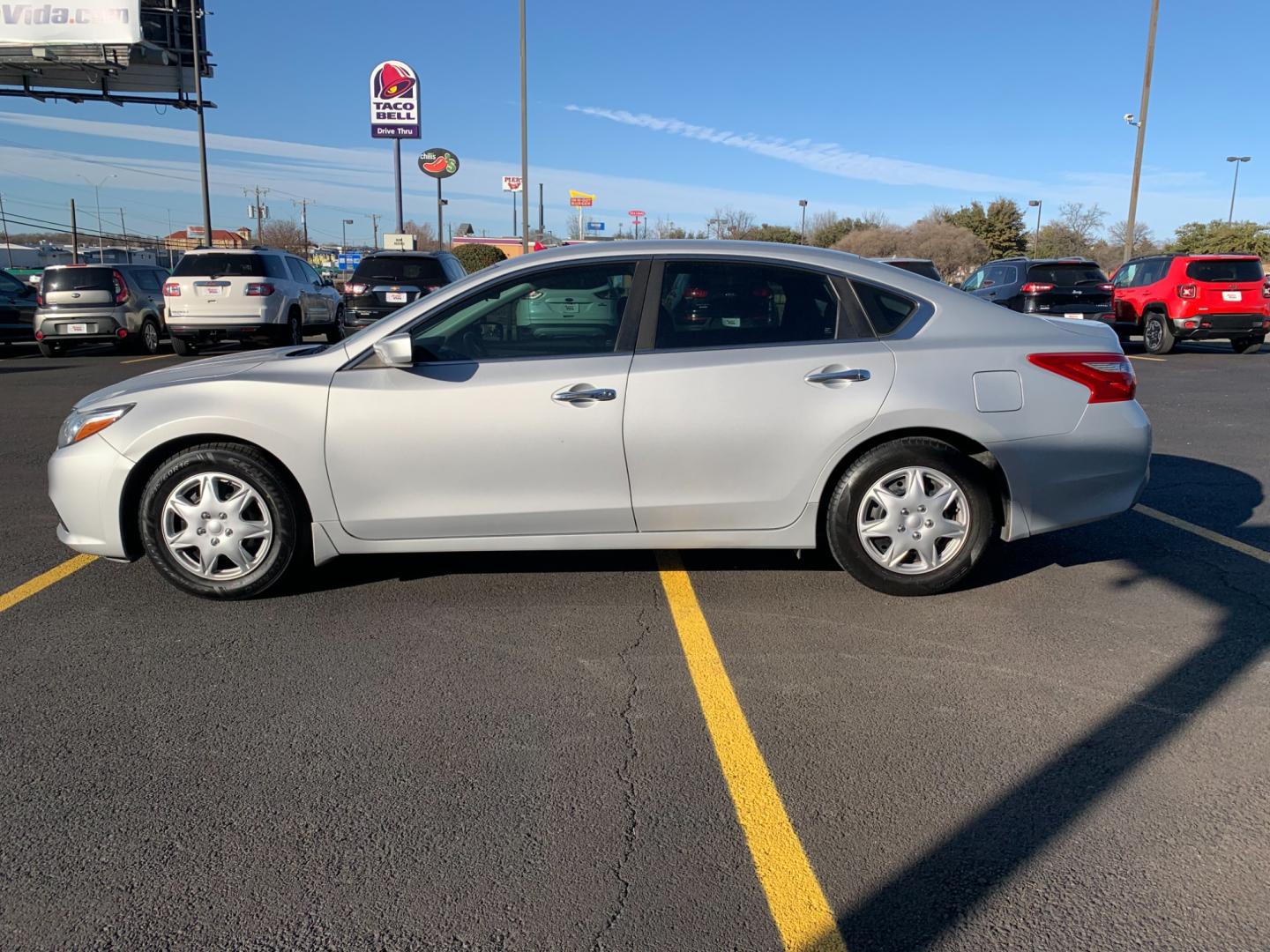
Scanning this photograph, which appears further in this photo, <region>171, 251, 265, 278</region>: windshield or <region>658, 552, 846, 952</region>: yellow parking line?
<region>171, 251, 265, 278</region>: windshield

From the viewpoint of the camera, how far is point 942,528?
4520mm

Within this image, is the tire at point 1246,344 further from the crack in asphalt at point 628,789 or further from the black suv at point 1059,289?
the crack in asphalt at point 628,789

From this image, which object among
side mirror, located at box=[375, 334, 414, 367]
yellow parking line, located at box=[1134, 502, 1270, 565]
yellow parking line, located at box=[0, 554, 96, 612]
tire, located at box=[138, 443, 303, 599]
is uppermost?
side mirror, located at box=[375, 334, 414, 367]

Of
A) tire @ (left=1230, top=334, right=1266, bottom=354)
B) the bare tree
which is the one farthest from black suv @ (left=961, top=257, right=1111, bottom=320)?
the bare tree

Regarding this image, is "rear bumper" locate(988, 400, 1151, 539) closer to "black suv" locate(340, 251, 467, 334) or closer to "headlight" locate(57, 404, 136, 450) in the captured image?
"headlight" locate(57, 404, 136, 450)

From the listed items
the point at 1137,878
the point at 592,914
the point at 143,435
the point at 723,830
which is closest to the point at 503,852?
the point at 592,914

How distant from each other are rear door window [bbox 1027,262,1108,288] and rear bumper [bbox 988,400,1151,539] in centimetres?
1381

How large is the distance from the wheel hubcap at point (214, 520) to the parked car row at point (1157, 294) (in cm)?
1416

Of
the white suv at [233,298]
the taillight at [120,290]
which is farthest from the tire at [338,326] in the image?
the taillight at [120,290]

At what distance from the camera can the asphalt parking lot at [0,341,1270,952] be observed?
96.5 inches

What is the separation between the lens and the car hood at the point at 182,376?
461 centimetres

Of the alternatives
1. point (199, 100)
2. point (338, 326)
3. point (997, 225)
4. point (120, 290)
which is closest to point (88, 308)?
point (120, 290)

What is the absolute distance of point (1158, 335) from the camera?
680 inches

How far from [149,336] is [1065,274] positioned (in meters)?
16.2
